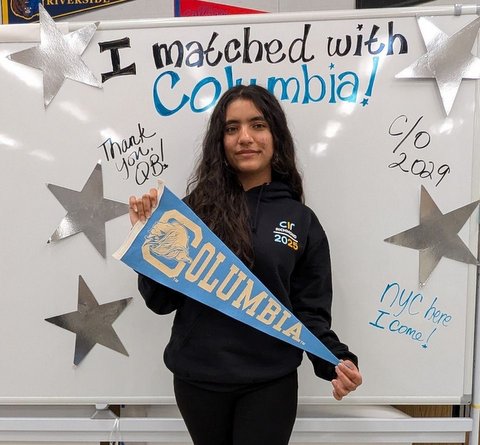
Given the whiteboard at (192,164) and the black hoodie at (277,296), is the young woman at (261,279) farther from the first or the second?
the whiteboard at (192,164)

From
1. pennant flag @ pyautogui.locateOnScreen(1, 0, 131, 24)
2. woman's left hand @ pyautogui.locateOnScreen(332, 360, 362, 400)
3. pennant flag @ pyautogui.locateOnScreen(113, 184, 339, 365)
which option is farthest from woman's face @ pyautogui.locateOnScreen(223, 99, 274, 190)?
pennant flag @ pyautogui.locateOnScreen(1, 0, 131, 24)

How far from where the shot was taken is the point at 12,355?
3.74 ft

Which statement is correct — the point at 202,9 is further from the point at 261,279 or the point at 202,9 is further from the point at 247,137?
the point at 261,279

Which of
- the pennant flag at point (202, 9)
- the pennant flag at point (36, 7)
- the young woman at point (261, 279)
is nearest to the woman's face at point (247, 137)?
the young woman at point (261, 279)

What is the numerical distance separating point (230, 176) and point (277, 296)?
28cm

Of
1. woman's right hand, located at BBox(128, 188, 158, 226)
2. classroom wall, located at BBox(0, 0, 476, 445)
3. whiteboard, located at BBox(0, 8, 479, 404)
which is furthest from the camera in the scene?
classroom wall, located at BBox(0, 0, 476, 445)

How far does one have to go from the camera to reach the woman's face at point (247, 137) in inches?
35.6

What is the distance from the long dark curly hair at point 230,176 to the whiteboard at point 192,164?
0.14m

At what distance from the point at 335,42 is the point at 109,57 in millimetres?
567

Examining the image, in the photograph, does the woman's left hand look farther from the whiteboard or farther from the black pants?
the whiteboard

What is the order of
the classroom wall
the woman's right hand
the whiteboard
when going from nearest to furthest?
the woman's right hand, the whiteboard, the classroom wall

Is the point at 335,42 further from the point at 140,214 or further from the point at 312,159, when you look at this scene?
the point at 140,214

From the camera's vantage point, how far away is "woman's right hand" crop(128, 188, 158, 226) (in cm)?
84

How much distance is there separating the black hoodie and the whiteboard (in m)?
0.18
